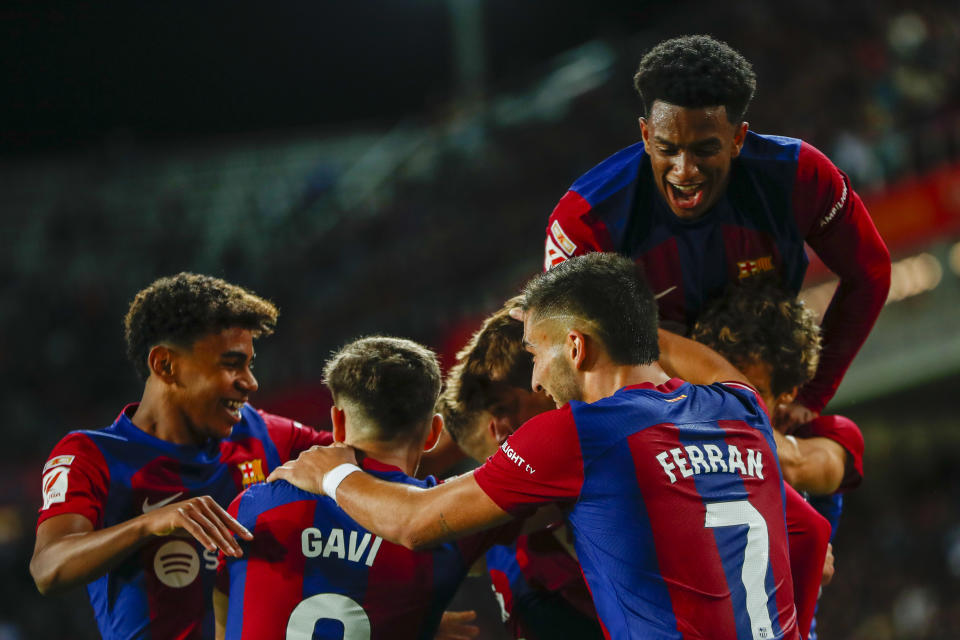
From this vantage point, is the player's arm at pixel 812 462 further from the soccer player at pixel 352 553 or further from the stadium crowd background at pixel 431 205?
the stadium crowd background at pixel 431 205

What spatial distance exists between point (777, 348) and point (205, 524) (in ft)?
6.47

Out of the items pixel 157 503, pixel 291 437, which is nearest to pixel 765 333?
pixel 291 437

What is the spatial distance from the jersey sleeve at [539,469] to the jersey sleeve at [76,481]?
150cm

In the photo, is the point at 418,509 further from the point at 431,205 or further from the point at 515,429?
the point at 431,205

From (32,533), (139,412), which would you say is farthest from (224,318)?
(32,533)

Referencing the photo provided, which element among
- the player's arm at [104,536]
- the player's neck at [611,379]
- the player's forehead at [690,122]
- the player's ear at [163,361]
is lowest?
the player's arm at [104,536]

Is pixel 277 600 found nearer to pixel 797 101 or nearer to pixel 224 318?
pixel 224 318

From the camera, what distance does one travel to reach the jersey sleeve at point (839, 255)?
11.4 ft

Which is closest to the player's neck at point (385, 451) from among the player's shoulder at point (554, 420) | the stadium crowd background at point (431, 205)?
the player's shoulder at point (554, 420)

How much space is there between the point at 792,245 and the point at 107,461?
2.59 m

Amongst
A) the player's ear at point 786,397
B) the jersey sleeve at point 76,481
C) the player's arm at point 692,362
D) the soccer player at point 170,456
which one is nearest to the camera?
the player's arm at point 692,362

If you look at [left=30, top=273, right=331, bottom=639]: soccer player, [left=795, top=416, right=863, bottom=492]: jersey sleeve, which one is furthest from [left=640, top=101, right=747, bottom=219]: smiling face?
[left=30, top=273, right=331, bottom=639]: soccer player

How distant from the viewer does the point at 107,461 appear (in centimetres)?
357

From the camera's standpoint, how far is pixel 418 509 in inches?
107
